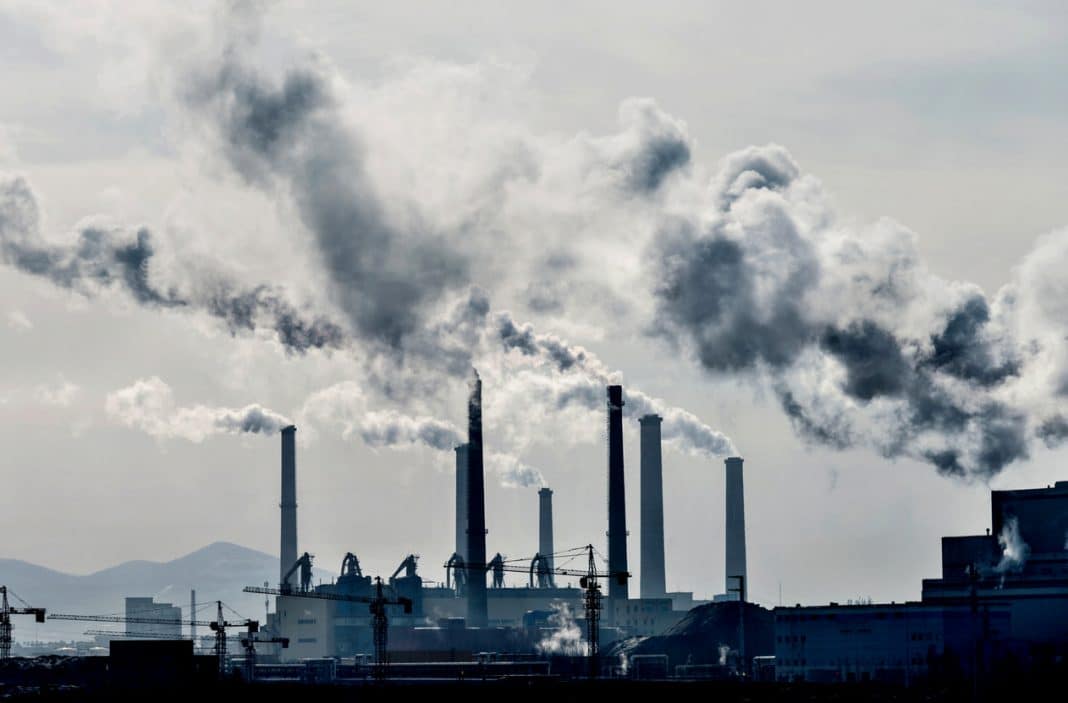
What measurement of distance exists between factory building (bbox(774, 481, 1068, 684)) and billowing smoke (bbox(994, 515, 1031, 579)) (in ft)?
0.26

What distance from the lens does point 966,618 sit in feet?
452

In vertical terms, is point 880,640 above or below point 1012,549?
below

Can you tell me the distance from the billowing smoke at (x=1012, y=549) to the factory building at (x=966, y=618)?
0.26ft

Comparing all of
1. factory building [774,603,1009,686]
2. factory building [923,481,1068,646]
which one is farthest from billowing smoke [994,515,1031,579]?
factory building [774,603,1009,686]

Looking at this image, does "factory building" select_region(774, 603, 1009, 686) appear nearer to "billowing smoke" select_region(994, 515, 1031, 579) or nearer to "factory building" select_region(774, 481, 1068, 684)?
"factory building" select_region(774, 481, 1068, 684)

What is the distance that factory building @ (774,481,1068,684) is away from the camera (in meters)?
135

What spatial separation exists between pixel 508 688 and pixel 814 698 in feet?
120

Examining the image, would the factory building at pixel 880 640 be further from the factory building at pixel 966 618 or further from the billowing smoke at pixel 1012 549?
the billowing smoke at pixel 1012 549

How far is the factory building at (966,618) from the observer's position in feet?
443

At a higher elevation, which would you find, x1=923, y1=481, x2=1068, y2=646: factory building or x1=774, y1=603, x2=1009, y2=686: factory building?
x1=923, y1=481, x2=1068, y2=646: factory building

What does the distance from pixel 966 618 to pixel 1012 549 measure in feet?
29.0

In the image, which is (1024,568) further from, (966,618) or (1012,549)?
(966,618)

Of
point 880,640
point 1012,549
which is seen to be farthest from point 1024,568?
point 880,640

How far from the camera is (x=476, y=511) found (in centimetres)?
19362
